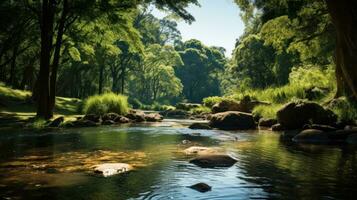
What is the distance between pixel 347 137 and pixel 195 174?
910 centimetres

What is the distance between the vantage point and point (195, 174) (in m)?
8.47

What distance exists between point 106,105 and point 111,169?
19.3 meters

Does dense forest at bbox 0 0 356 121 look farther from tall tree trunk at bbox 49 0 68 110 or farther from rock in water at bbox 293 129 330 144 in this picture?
rock in water at bbox 293 129 330 144

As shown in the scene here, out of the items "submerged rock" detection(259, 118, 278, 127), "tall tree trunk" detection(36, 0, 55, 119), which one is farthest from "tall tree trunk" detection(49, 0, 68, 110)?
"submerged rock" detection(259, 118, 278, 127)

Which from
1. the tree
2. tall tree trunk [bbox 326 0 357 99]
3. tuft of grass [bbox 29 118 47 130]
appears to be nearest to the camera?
tall tree trunk [bbox 326 0 357 99]

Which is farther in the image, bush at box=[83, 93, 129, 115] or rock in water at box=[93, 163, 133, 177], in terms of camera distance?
bush at box=[83, 93, 129, 115]

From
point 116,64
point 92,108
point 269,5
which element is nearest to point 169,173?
point 269,5

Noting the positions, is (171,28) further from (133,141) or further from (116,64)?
(133,141)

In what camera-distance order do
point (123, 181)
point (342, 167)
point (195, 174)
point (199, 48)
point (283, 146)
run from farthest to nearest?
point (199, 48), point (283, 146), point (342, 167), point (195, 174), point (123, 181)

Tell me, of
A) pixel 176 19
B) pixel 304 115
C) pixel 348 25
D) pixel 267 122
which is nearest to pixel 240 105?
pixel 267 122

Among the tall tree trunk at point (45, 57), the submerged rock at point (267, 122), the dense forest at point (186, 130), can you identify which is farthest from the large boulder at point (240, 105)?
the tall tree trunk at point (45, 57)

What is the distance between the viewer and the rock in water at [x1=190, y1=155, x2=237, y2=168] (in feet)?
31.3

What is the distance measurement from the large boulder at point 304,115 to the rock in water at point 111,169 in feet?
39.5

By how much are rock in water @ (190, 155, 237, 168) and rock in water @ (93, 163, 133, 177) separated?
69.8 inches
